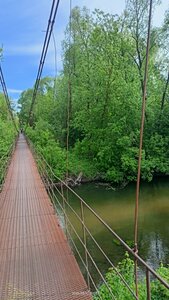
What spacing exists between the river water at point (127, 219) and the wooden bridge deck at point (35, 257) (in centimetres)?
342

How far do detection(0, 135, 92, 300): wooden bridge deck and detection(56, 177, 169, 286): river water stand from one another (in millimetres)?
3424

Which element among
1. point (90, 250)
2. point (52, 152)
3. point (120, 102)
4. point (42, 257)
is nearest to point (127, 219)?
point (90, 250)

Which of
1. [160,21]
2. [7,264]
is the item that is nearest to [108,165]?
[160,21]

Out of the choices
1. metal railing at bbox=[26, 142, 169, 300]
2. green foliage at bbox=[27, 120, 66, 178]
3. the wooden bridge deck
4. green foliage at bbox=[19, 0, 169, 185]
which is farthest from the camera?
green foliage at bbox=[27, 120, 66, 178]

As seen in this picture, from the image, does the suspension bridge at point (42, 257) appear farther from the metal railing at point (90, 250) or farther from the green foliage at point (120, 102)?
the green foliage at point (120, 102)

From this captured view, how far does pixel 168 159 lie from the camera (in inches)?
744

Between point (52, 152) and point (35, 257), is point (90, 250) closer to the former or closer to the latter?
point (35, 257)

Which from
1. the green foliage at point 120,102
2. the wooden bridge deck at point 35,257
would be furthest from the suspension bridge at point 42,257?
the green foliage at point 120,102

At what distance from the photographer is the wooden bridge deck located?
2938 mm

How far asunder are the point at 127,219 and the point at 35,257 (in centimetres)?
866

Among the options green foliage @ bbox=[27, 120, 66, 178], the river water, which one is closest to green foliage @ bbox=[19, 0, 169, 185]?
green foliage @ bbox=[27, 120, 66, 178]

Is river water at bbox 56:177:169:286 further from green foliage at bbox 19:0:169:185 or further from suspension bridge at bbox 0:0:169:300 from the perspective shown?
suspension bridge at bbox 0:0:169:300

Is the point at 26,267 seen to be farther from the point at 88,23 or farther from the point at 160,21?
the point at 88,23

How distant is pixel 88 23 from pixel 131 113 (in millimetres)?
7908
